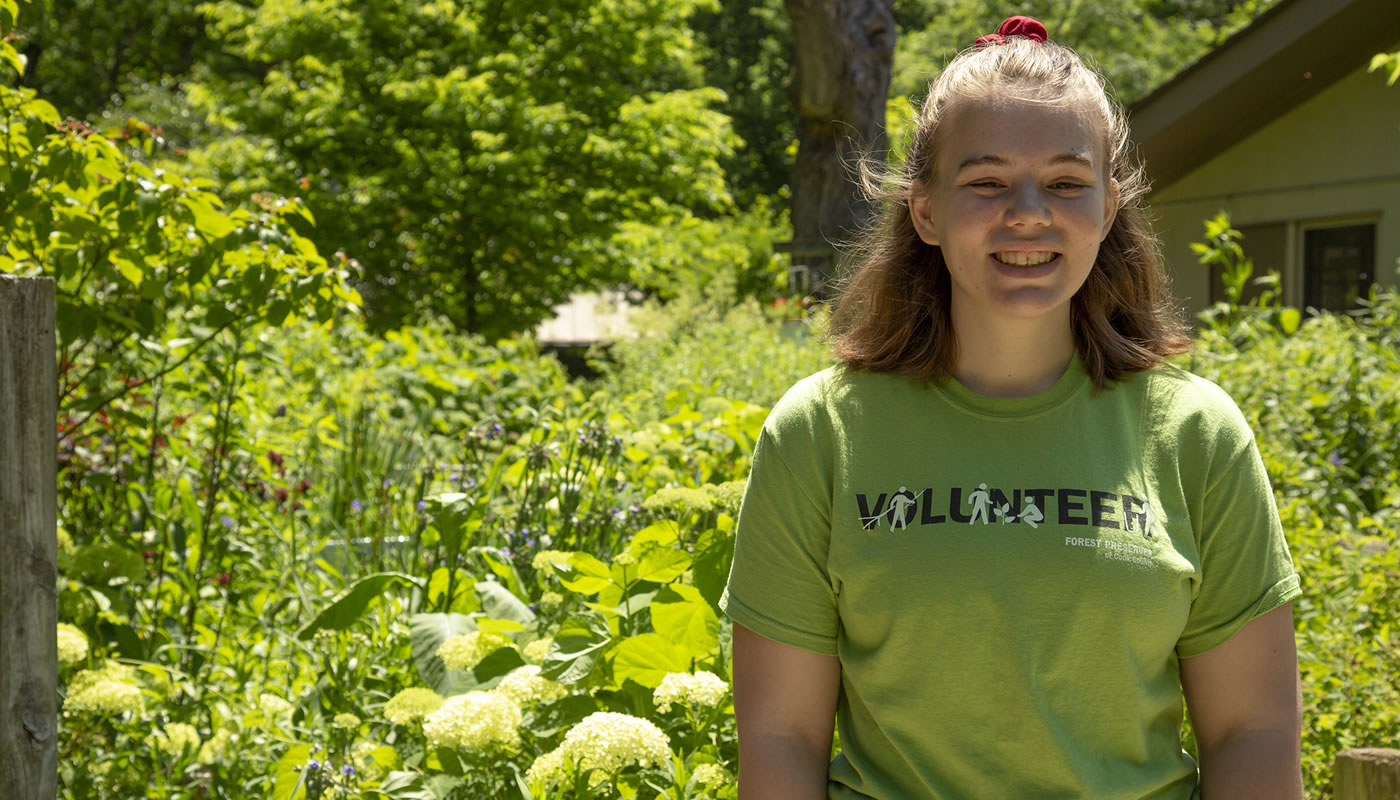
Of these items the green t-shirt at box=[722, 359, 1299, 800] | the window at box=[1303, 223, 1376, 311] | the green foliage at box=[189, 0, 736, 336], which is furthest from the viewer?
the green foliage at box=[189, 0, 736, 336]

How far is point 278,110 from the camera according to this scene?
1385 cm

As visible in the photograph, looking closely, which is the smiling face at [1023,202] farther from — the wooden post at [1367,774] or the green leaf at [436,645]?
the green leaf at [436,645]

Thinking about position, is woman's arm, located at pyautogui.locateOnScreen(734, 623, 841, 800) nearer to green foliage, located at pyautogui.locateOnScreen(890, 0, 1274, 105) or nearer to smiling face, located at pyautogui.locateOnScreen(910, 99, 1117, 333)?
smiling face, located at pyautogui.locateOnScreen(910, 99, 1117, 333)

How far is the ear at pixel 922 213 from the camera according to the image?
1.88m

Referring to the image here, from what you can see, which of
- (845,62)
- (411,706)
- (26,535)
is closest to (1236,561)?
(411,706)

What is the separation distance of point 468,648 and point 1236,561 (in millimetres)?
1443

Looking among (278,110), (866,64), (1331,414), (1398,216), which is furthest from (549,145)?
(1331,414)

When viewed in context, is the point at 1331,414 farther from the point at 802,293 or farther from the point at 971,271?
the point at 802,293

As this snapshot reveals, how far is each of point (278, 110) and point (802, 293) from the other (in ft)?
20.9

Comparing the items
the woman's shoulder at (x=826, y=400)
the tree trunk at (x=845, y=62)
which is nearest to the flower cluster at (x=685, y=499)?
the woman's shoulder at (x=826, y=400)

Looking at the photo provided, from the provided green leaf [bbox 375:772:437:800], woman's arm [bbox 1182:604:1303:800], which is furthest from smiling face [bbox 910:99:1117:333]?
green leaf [bbox 375:772:437:800]

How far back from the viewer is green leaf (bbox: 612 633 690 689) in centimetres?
228

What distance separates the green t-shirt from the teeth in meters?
0.20

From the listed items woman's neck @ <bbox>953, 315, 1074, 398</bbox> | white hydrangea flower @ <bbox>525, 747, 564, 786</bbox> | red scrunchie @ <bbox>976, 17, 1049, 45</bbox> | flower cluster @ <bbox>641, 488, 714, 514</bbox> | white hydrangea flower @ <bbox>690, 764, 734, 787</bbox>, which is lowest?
white hydrangea flower @ <bbox>690, 764, 734, 787</bbox>
